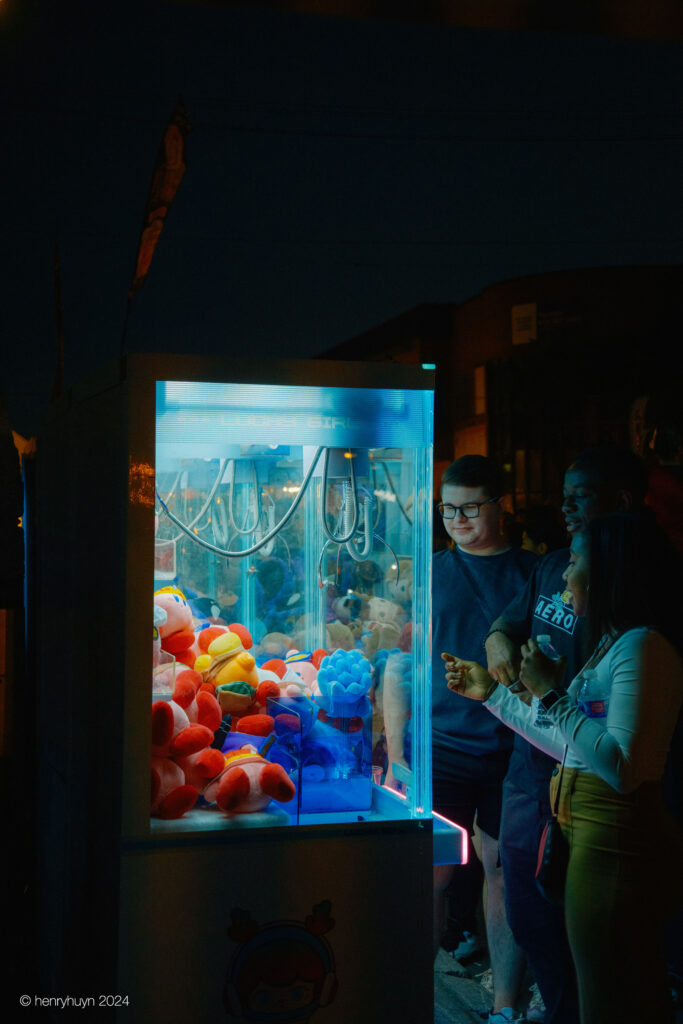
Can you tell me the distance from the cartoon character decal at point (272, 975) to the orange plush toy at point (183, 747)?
35 cm

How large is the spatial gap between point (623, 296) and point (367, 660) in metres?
19.2

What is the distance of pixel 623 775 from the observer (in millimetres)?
2391

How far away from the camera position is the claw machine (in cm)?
242

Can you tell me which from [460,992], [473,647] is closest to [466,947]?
[460,992]

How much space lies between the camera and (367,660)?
2.64 m

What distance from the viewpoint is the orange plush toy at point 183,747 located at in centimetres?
248

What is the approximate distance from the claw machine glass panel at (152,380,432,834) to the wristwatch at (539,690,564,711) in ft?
1.15

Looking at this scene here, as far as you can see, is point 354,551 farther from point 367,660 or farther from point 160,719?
point 160,719

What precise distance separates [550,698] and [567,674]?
20 cm

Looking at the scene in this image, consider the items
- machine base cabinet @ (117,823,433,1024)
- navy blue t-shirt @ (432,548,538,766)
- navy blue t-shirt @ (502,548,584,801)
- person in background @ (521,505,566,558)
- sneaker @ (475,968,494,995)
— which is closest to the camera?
machine base cabinet @ (117,823,433,1024)

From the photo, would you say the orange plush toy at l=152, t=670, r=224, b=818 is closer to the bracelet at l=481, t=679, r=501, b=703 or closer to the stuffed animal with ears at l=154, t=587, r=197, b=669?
the stuffed animal with ears at l=154, t=587, r=197, b=669

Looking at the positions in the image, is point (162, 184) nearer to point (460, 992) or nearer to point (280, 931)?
point (280, 931)

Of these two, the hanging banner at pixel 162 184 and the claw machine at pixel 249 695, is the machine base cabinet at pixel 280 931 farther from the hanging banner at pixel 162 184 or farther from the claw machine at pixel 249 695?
the hanging banner at pixel 162 184

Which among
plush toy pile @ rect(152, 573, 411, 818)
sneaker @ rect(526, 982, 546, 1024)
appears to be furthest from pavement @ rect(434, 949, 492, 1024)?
plush toy pile @ rect(152, 573, 411, 818)
